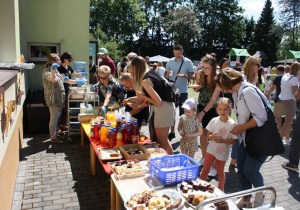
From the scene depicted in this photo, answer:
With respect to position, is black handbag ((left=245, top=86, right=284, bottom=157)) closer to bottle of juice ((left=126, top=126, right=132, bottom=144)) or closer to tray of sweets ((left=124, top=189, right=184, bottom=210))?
tray of sweets ((left=124, top=189, right=184, bottom=210))

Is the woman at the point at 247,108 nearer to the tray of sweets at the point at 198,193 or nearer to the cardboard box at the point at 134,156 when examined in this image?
the tray of sweets at the point at 198,193

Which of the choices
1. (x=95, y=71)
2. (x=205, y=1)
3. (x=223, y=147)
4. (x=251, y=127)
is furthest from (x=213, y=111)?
(x=205, y=1)

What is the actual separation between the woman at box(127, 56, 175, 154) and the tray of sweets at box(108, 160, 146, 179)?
1075 millimetres

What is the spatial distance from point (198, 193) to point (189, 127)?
1.90 meters

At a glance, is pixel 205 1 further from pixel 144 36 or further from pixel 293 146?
pixel 293 146

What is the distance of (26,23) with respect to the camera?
7438 mm

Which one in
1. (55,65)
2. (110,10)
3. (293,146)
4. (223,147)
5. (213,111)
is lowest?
(293,146)

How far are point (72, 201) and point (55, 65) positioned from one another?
9.16 ft

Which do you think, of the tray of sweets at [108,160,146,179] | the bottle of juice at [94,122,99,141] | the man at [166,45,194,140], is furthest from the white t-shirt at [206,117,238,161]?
the man at [166,45,194,140]

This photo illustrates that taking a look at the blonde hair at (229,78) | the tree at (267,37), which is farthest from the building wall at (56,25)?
the tree at (267,37)

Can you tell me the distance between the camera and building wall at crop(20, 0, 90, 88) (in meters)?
7.46

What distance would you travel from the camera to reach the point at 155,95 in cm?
360

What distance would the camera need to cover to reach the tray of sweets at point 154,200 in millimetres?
2051

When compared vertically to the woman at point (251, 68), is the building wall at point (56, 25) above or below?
above
